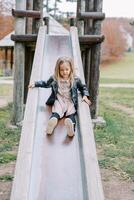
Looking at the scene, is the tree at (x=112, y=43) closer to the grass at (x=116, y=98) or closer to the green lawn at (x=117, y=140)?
the grass at (x=116, y=98)

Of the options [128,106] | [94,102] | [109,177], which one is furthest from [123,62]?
[109,177]

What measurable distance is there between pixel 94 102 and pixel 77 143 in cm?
494

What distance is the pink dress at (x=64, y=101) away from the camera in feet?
17.5

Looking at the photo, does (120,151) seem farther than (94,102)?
No

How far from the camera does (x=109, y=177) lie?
257 inches

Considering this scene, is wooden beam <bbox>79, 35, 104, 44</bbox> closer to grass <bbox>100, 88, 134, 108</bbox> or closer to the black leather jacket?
the black leather jacket

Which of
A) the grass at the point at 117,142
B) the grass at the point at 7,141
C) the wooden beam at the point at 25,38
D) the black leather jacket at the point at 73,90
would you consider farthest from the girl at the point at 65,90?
the wooden beam at the point at 25,38

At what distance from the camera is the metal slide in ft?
12.9

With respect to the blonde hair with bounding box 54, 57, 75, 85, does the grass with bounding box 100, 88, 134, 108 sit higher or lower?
lower

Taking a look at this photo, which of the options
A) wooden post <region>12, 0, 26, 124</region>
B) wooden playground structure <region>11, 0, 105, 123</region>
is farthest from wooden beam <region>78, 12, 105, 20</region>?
wooden post <region>12, 0, 26, 124</region>

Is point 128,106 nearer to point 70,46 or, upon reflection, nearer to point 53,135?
point 70,46

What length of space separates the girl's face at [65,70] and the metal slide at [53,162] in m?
0.35

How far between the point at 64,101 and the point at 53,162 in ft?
3.67

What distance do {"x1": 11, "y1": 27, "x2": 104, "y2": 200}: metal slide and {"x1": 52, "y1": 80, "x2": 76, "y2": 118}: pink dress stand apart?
4.3 inches
